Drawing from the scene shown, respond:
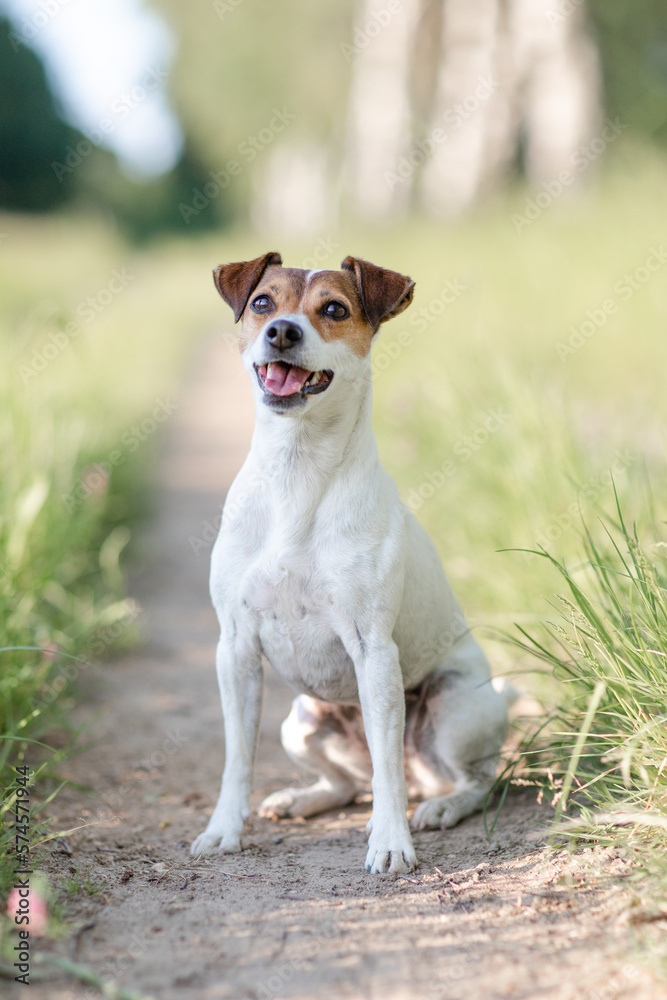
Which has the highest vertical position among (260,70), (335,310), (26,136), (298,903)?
(26,136)

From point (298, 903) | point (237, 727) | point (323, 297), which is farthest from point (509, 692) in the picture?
point (323, 297)

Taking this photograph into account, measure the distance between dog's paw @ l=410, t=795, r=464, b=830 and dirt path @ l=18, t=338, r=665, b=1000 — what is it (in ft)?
0.14

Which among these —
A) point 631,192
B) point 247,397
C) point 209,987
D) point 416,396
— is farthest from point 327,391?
point 247,397

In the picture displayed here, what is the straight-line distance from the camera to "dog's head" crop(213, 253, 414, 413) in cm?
254

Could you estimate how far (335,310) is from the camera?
270 cm

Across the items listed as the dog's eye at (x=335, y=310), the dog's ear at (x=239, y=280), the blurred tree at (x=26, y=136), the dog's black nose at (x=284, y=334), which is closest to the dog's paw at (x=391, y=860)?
the dog's black nose at (x=284, y=334)

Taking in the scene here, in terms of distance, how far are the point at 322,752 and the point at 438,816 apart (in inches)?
18.7

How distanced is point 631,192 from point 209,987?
7825mm

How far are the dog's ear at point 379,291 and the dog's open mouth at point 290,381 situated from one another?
0.32 m

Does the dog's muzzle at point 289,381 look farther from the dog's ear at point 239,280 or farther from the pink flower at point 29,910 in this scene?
the pink flower at point 29,910

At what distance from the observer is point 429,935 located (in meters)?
2.06

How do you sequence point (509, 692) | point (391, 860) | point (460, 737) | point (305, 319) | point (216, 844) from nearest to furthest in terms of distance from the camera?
1. point (391, 860)
2. point (305, 319)
3. point (216, 844)
4. point (460, 737)
5. point (509, 692)

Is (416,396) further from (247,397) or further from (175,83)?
(175,83)

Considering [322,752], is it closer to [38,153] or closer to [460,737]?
[460,737]
